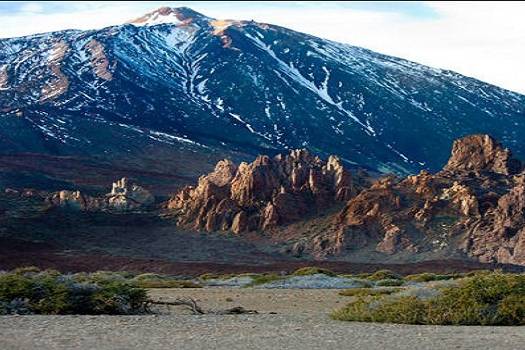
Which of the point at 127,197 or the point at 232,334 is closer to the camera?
the point at 232,334

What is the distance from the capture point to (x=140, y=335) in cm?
1611

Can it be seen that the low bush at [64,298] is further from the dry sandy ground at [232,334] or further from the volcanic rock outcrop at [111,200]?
the volcanic rock outcrop at [111,200]

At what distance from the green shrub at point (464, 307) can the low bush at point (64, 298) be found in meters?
4.68

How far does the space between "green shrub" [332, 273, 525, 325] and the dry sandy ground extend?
749 mm

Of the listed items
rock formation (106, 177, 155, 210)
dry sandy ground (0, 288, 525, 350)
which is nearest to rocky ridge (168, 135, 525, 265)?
rock formation (106, 177, 155, 210)

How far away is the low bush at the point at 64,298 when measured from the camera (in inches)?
765

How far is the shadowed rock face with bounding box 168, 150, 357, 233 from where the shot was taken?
75.1 metres

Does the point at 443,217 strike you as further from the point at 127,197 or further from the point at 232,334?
the point at 232,334

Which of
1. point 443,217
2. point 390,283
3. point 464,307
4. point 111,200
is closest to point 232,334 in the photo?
point 464,307

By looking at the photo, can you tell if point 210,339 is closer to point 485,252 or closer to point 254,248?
point 485,252

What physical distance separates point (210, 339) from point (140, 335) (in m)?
1.25

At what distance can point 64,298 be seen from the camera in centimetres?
1964

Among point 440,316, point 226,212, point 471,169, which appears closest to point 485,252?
point 471,169

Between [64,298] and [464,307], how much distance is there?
27.8ft
